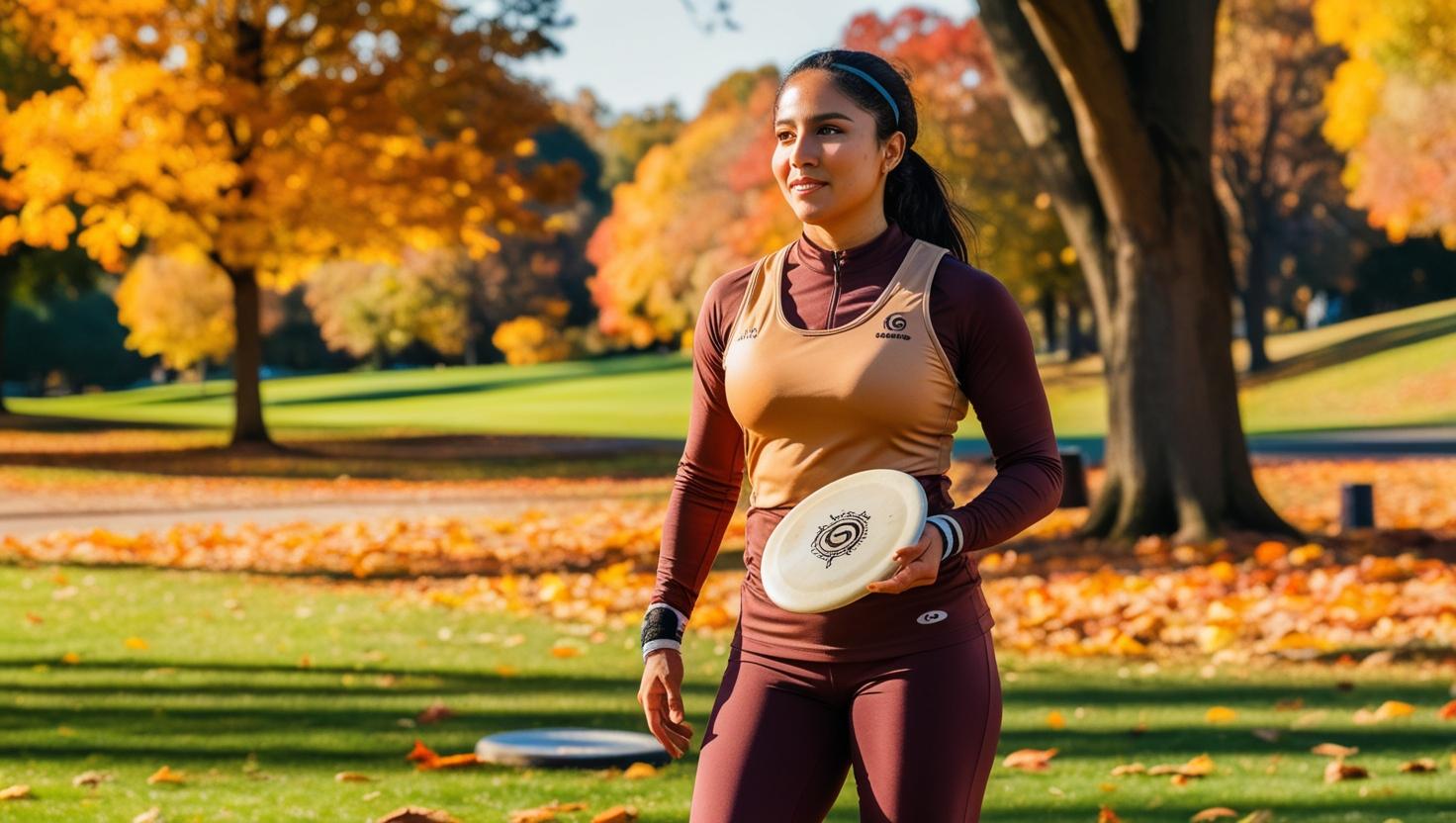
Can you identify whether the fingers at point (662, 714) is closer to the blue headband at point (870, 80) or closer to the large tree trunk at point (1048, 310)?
the blue headband at point (870, 80)

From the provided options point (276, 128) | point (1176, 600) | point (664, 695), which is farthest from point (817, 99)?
point (276, 128)

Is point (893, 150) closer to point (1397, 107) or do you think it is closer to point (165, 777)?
point (165, 777)

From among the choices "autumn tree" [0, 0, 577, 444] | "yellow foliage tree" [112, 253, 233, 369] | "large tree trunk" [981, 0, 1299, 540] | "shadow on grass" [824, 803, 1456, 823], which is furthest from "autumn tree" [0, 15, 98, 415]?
"shadow on grass" [824, 803, 1456, 823]

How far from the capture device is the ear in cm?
319

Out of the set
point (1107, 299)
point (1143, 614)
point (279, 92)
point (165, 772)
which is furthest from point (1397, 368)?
point (165, 772)

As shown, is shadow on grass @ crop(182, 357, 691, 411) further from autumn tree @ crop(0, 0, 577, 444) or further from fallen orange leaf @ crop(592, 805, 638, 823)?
fallen orange leaf @ crop(592, 805, 638, 823)

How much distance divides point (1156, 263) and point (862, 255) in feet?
33.9

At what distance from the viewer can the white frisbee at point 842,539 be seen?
9.27 ft

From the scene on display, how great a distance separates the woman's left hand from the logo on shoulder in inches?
14.0

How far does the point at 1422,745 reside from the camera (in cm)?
677

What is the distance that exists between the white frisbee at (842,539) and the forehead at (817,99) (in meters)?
0.64

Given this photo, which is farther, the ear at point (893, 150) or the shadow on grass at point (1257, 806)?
the shadow on grass at point (1257, 806)

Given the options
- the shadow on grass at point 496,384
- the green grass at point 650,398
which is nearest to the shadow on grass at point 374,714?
the green grass at point 650,398

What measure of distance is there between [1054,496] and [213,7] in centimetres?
2427
